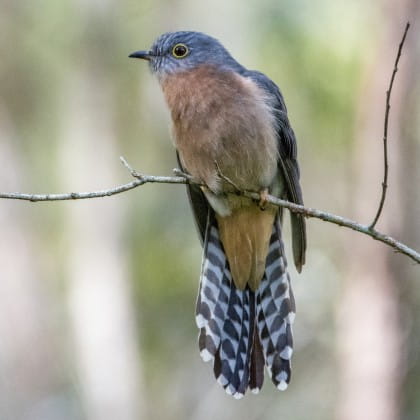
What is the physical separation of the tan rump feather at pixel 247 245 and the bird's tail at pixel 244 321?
0.06 m

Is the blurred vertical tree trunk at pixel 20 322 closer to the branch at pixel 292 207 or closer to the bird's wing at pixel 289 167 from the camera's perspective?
the bird's wing at pixel 289 167

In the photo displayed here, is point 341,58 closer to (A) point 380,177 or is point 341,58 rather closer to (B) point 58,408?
(A) point 380,177

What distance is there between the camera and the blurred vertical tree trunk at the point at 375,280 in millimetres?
8695

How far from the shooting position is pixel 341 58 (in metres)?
10.4

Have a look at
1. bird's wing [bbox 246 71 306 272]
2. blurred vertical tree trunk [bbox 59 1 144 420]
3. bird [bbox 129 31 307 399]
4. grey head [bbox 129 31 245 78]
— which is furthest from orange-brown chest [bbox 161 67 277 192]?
blurred vertical tree trunk [bbox 59 1 144 420]

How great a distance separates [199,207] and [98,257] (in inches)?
179

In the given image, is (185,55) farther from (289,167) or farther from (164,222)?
(164,222)

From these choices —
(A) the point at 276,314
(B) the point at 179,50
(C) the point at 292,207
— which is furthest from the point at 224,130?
(A) the point at 276,314

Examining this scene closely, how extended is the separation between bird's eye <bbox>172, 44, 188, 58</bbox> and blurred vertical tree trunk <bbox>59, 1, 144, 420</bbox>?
4.61 metres

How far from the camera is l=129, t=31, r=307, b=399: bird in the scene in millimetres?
5703

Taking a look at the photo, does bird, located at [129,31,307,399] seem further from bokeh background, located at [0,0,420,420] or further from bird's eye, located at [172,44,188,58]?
bokeh background, located at [0,0,420,420]

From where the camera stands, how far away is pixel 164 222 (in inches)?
468

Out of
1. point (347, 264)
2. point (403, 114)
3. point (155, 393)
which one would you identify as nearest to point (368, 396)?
point (347, 264)

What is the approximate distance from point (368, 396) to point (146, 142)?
Answer: 5743 millimetres
